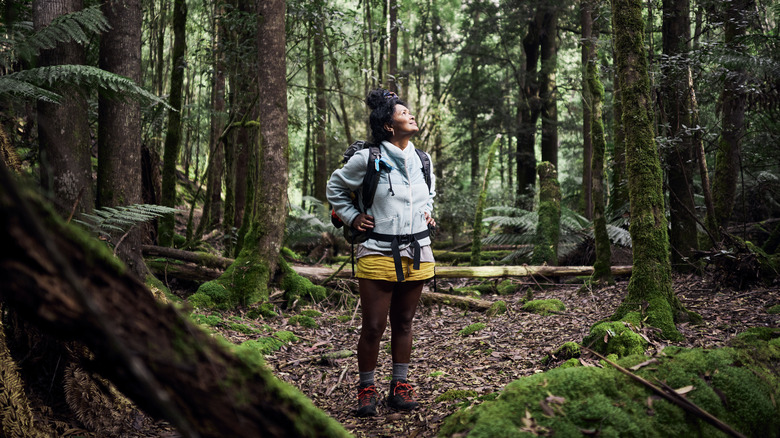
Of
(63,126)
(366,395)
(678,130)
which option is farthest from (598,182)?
(63,126)

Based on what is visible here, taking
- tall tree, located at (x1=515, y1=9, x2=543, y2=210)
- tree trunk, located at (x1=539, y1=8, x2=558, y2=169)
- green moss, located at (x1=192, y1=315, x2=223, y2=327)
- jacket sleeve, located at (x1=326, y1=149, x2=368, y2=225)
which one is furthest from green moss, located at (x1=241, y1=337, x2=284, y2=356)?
tree trunk, located at (x1=539, y1=8, x2=558, y2=169)

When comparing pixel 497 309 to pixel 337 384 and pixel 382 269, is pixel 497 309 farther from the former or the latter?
pixel 382 269

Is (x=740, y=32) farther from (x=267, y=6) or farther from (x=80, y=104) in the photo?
(x=80, y=104)

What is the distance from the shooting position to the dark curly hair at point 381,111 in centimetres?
383

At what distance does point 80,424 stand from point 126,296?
238 centimetres

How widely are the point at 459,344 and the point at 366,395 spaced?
2.13m

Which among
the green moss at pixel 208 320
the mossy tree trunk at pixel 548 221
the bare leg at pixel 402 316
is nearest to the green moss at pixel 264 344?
the green moss at pixel 208 320

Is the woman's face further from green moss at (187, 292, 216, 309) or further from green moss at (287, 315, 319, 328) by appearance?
green moss at (187, 292, 216, 309)

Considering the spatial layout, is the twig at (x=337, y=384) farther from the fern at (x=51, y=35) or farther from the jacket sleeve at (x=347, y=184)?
the fern at (x=51, y=35)

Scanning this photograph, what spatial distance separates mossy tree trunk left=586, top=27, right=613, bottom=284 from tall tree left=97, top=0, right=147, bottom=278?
19.2 feet

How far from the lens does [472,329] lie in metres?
5.99

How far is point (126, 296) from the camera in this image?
3.70 ft

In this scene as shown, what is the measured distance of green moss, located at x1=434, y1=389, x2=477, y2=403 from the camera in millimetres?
3674

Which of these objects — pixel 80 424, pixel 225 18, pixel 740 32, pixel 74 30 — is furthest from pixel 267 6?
pixel 740 32
